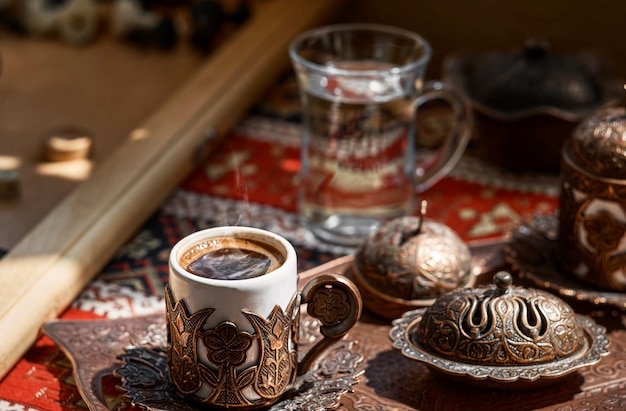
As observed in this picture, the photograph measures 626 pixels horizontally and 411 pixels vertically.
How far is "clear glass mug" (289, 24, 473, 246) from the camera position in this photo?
120 cm

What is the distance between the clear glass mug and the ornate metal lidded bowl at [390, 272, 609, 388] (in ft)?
1.18

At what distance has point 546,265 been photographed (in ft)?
3.56

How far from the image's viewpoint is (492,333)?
87cm

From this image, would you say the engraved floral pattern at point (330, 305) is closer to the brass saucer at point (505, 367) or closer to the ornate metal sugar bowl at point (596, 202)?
the brass saucer at point (505, 367)

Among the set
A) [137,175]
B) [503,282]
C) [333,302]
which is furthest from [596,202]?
[137,175]

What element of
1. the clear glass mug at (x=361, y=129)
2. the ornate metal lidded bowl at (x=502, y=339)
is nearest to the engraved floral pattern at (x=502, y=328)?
the ornate metal lidded bowl at (x=502, y=339)

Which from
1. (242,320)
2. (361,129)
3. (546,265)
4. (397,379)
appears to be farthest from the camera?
(361,129)

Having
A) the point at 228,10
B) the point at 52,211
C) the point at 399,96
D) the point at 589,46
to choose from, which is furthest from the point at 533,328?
the point at 228,10

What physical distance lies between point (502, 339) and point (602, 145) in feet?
0.80

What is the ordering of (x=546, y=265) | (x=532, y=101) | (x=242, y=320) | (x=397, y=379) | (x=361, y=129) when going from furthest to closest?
(x=532, y=101), (x=361, y=129), (x=546, y=265), (x=397, y=379), (x=242, y=320)

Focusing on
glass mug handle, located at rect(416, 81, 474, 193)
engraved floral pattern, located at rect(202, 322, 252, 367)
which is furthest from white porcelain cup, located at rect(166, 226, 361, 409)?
glass mug handle, located at rect(416, 81, 474, 193)

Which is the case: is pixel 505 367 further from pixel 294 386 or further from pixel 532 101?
pixel 532 101

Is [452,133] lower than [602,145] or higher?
lower

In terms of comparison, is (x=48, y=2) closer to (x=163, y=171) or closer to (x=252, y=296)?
(x=163, y=171)
